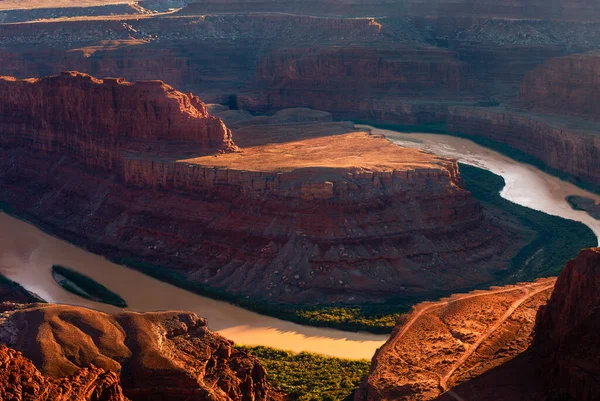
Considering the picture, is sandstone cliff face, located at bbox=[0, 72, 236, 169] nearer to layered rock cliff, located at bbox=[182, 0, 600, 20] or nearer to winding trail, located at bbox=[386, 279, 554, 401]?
winding trail, located at bbox=[386, 279, 554, 401]

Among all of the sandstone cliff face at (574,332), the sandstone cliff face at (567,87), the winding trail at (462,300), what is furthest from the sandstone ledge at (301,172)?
the sandstone cliff face at (567,87)

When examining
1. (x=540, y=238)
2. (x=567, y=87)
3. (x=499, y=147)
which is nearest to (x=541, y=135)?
(x=499, y=147)

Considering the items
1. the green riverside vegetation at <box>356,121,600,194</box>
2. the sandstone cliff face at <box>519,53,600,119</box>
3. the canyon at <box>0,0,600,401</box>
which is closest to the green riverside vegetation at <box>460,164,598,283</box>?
the canyon at <box>0,0,600,401</box>

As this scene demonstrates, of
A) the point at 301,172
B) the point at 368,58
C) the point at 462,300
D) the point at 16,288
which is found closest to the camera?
the point at 462,300

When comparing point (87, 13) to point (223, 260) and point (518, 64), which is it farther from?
point (223, 260)

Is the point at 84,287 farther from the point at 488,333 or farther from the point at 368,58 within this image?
the point at 368,58

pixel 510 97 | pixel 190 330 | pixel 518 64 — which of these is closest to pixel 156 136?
pixel 190 330
